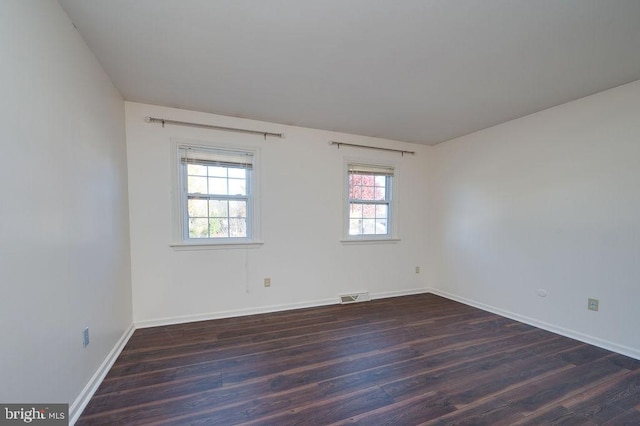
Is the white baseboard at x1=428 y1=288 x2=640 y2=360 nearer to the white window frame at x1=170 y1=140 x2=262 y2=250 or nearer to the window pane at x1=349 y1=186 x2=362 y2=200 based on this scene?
the window pane at x1=349 y1=186 x2=362 y2=200

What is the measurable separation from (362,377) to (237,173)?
255cm

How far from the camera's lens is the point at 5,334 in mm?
1047

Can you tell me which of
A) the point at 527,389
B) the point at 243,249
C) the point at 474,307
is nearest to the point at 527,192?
the point at 474,307

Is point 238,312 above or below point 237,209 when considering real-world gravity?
below

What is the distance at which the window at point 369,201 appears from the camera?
12.8 feet

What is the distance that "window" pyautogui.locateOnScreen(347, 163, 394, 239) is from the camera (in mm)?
3895

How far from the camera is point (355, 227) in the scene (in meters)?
3.94

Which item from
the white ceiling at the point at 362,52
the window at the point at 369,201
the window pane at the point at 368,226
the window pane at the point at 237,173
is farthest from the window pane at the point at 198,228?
the window pane at the point at 368,226

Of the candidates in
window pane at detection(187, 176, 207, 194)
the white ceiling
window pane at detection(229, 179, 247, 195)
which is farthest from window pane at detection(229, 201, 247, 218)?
the white ceiling

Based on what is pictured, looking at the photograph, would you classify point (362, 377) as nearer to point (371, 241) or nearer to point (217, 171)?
point (371, 241)

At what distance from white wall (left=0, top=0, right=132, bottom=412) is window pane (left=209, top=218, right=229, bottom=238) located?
3.58 feet

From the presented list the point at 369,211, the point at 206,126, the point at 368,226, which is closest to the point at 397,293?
the point at 368,226

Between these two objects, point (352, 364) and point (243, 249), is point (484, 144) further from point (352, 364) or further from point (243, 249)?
point (243, 249)

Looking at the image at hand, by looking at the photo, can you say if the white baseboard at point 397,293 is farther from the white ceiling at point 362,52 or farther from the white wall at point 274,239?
the white ceiling at point 362,52
